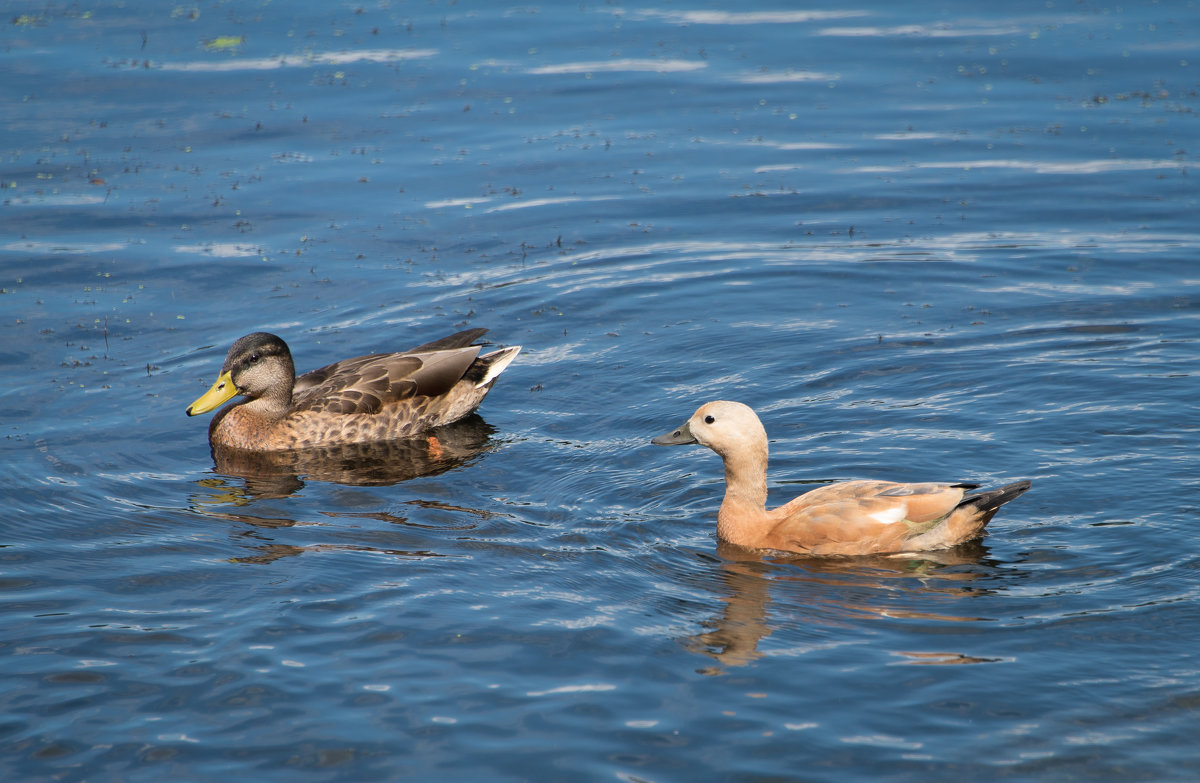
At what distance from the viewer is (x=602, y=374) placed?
12.9m

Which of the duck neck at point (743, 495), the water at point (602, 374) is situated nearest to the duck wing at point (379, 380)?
the water at point (602, 374)

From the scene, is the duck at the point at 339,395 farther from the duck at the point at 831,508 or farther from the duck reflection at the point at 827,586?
the duck reflection at the point at 827,586

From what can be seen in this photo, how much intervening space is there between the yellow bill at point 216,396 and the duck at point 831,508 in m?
4.80

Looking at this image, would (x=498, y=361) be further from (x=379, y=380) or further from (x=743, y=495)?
(x=743, y=495)

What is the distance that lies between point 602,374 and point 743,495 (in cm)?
369

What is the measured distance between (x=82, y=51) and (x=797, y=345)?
15913 millimetres

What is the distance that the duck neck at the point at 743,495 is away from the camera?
9.39m

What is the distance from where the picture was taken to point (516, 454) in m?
11.4

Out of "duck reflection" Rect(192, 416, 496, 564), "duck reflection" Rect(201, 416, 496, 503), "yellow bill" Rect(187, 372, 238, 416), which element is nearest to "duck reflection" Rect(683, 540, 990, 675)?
"duck reflection" Rect(192, 416, 496, 564)

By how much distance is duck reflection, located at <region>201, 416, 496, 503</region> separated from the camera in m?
A: 11.2

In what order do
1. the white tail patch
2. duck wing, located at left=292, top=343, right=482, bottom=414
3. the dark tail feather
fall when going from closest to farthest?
1. the dark tail feather
2. duck wing, located at left=292, top=343, right=482, bottom=414
3. the white tail patch

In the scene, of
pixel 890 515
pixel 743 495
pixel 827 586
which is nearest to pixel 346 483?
pixel 743 495

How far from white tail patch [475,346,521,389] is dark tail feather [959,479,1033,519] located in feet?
17.2

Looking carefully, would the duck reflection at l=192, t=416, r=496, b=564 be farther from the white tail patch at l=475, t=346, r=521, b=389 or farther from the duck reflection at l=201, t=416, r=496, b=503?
the white tail patch at l=475, t=346, r=521, b=389
